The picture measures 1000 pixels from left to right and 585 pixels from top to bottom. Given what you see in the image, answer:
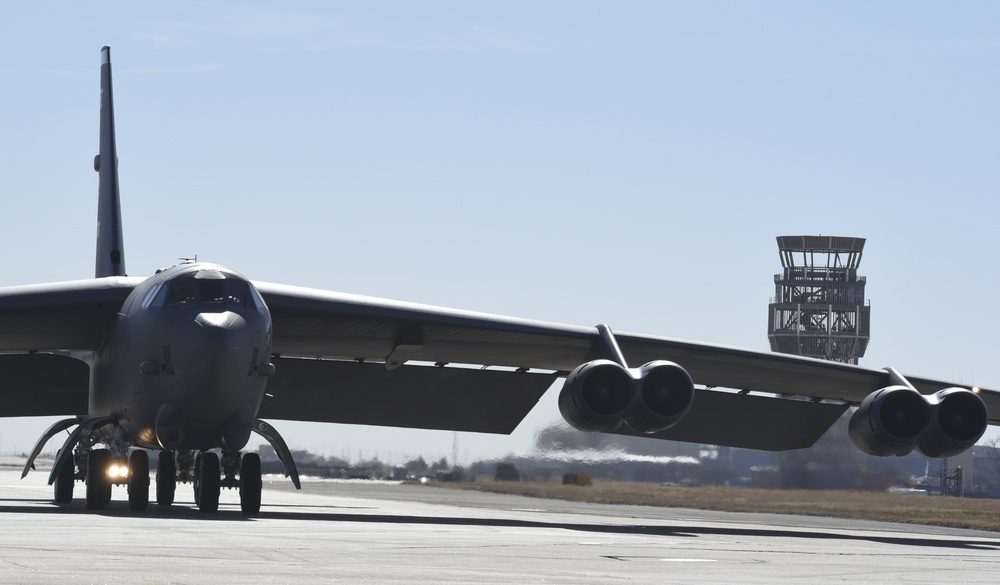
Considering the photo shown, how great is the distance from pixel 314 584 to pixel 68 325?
1178 centimetres

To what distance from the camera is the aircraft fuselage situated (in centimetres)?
1647

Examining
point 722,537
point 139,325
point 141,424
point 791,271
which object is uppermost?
point 791,271

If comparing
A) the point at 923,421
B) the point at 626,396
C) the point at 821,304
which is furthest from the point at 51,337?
the point at 821,304

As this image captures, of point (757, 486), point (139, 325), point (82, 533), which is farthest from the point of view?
point (757, 486)

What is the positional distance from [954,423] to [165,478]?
32.9 ft

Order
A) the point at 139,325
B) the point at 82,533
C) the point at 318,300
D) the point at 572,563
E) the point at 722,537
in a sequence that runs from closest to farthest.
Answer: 1. the point at 572,563
2. the point at 82,533
3. the point at 722,537
4. the point at 139,325
5. the point at 318,300

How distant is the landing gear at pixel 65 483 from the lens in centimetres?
2009

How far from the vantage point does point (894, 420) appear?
19.0 metres

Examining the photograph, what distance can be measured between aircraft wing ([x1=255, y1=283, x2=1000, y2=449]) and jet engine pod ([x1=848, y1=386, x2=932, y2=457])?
4.51ft

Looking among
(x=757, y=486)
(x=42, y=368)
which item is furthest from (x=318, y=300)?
(x=757, y=486)

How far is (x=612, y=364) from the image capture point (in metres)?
18.2

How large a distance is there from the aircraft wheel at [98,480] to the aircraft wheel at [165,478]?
0.63 metres

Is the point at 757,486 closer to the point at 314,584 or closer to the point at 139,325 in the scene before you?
the point at 139,325

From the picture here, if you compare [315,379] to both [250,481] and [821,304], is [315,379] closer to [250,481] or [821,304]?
[250,481]
